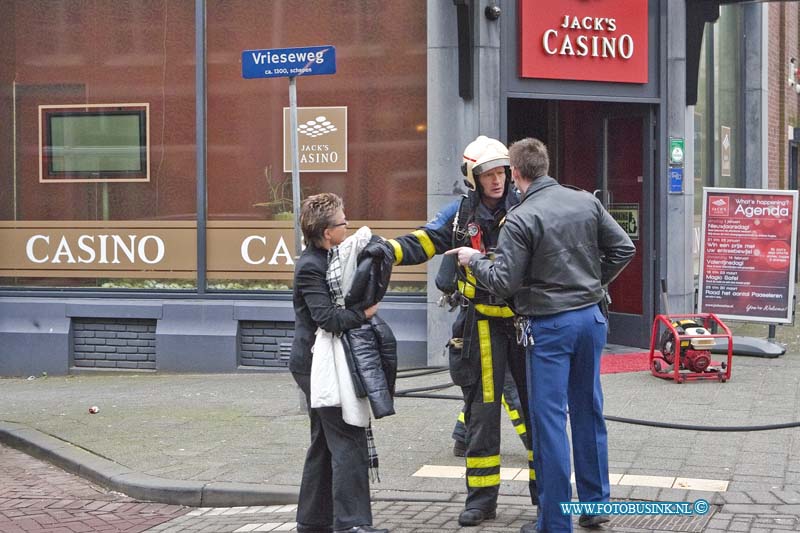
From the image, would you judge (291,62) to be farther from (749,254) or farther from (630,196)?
(749,254)

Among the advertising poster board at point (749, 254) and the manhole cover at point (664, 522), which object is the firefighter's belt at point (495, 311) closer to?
the manhole cover at point (664, 522)

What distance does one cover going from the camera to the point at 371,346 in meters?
5.78

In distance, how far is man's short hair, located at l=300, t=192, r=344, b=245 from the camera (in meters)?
5.81

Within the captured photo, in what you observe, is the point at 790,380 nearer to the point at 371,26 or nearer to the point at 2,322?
the point at 371,26

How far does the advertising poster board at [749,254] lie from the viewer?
1099cm

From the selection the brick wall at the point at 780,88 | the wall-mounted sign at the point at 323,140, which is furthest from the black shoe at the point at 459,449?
the brick wall at the point at 780,88

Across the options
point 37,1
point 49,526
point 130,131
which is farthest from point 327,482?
point 37,1

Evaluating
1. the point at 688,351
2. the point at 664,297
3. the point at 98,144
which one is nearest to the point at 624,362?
the point at 664,297

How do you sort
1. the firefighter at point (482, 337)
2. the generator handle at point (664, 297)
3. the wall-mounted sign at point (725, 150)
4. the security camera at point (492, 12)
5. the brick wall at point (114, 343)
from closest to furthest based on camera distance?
1. the firefighter at point (482, 337)
2. the security camera at point (492, 12)
3. the generator handle at point (664, 297)
4. the brick wall at point (114, 343)
5. the wall-mounted sign at point (725, 150)

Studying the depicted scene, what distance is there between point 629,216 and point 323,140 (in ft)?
10.9

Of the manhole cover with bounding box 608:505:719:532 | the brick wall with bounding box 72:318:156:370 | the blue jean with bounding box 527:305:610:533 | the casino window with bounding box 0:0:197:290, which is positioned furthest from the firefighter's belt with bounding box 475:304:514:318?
the brick wall with bounding box 72:318:156:370

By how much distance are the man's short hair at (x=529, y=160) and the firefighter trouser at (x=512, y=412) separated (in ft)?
4.76

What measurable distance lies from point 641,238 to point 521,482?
5.77m

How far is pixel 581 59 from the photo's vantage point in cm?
1131
